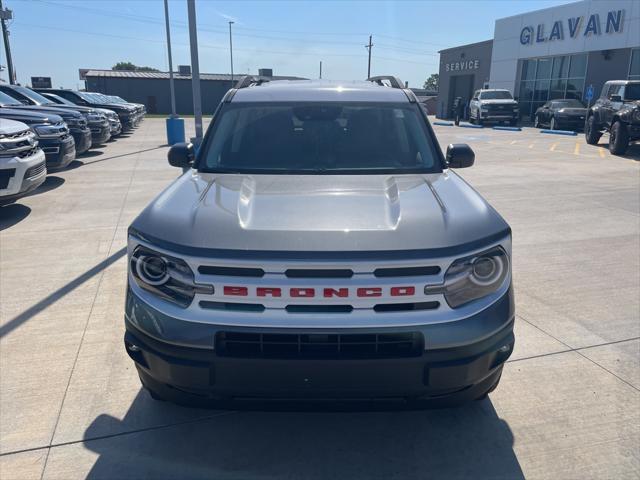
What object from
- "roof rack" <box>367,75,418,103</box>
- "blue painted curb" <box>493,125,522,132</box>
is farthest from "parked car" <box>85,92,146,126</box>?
"blue painted curb" <box>493,125,522,132</box>

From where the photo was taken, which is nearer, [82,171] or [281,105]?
[281,105]

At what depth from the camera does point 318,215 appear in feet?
7.79

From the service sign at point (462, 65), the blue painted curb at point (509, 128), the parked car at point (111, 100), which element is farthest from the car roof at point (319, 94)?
the service sign at point (462, 65)

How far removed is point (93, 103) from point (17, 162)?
1330cm

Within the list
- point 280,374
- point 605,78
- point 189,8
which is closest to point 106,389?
point 280,374

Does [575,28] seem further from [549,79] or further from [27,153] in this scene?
[27,153]

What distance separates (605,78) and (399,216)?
30885 millimetres

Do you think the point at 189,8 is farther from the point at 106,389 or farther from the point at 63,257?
the point at 106,389

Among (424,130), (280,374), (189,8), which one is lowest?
(280,374)

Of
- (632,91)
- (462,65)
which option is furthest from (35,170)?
(462,65)

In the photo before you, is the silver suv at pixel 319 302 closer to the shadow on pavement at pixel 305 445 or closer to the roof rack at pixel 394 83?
the shadow on pavement at pixel 305 445

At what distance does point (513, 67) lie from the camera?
34688 millimetres

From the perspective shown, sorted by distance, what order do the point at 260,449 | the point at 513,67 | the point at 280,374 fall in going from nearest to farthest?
the point at 280,374 → the point at 260,449 → the point at 513,67

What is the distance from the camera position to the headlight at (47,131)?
31.3 ft
